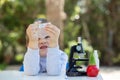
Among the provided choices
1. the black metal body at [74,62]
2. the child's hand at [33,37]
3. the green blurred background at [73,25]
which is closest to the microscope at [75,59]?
the black metal body at [74,62]

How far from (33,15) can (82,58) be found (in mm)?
4587

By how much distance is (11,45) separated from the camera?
6.61 m

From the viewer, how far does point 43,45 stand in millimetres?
2232

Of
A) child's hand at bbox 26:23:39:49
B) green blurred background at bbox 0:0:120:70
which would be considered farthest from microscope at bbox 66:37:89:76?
green blurred background at bbox 0:0:120:70

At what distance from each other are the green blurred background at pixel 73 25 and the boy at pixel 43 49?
13.3 feet

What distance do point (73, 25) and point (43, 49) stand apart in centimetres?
466

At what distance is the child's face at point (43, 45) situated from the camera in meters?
2.21

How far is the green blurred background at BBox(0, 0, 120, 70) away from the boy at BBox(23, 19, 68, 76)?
405 centimetres

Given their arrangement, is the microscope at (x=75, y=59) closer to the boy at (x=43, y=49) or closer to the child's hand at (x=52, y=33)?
the boy at (x=43, y=49)

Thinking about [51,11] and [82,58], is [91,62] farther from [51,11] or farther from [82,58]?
[51,11]

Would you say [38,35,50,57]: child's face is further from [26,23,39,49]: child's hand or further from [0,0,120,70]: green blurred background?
[0,0,120,70]: green blurred background

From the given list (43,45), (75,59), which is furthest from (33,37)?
(75,59)

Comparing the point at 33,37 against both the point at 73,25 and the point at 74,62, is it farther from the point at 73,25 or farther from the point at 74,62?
the point at 73,25

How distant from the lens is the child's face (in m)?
2.21
